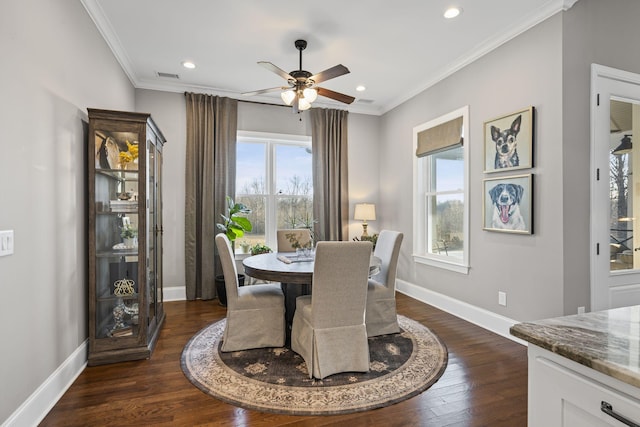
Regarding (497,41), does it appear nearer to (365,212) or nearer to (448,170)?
(448,170)

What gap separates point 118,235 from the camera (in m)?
2.79

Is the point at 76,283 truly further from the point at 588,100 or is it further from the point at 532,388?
the point at 588,100

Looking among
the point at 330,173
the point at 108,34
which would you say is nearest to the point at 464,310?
the point at 330,173

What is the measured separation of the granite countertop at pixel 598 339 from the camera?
770mm

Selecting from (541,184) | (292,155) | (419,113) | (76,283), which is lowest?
(76,283)

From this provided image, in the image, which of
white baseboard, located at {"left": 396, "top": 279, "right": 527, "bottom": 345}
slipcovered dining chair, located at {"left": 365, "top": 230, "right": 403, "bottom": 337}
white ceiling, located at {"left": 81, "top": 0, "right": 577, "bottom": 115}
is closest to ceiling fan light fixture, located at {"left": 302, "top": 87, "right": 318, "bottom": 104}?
white ceiling, located at {"left": 81, "top": 0, "right": 577, "bottom": 115}

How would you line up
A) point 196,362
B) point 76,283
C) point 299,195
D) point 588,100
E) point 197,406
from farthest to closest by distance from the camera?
point 299,195
point 588,100
point 196,362
point 76,283
point 197,406

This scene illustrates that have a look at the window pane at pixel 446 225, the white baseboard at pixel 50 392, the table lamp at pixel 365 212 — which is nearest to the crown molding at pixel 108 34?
the white baseboard at pixel 50 392

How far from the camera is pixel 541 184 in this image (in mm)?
2926

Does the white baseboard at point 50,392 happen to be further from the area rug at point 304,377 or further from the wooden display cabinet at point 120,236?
the area rug at point 304,377

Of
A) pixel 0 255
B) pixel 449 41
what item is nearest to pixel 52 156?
pixel 0 255

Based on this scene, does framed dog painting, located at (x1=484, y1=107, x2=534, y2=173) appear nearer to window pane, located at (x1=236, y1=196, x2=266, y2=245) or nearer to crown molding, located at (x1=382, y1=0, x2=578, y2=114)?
crown molding, located at (x1=382, y1=0, x2=578, y2=114)

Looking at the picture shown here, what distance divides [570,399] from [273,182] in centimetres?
457

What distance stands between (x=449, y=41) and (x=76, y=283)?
3973 mm
